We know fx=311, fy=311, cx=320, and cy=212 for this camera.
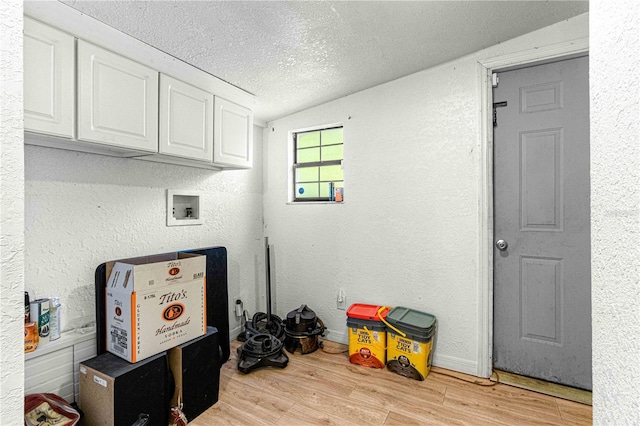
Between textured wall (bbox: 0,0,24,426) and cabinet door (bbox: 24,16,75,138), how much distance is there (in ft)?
2.87

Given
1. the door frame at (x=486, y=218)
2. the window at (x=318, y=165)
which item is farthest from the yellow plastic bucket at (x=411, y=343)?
the window at (x=318, y=165)

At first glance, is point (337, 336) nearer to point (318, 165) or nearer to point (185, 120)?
point (318, 165)

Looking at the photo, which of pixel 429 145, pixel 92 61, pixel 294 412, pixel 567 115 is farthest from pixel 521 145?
pixel 92 61

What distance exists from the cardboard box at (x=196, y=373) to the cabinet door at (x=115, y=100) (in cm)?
129

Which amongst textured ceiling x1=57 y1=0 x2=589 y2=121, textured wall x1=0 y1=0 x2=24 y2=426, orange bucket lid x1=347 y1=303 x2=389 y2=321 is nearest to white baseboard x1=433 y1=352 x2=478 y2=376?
orange bucket lid x1=347 y1=303 x2=389 y2=321

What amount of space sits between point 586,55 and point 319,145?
2.23 meters

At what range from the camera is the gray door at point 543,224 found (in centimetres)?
217

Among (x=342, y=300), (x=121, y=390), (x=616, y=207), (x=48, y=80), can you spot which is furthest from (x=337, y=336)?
(x=48, y=80)

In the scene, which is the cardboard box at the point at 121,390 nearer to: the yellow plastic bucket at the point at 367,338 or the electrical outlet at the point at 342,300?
the yellow plastic bucket at the point at 367,338

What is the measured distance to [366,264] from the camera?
2.92 metres

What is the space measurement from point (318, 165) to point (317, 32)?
5.09 ft

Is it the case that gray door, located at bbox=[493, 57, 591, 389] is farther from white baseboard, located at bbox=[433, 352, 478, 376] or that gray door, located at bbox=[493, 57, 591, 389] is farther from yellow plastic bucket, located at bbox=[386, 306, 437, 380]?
yellow plastic bucket, located at bbox=[386, 306, 437, 380]

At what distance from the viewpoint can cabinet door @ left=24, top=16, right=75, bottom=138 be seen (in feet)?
4.63

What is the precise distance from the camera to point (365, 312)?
106 inches
